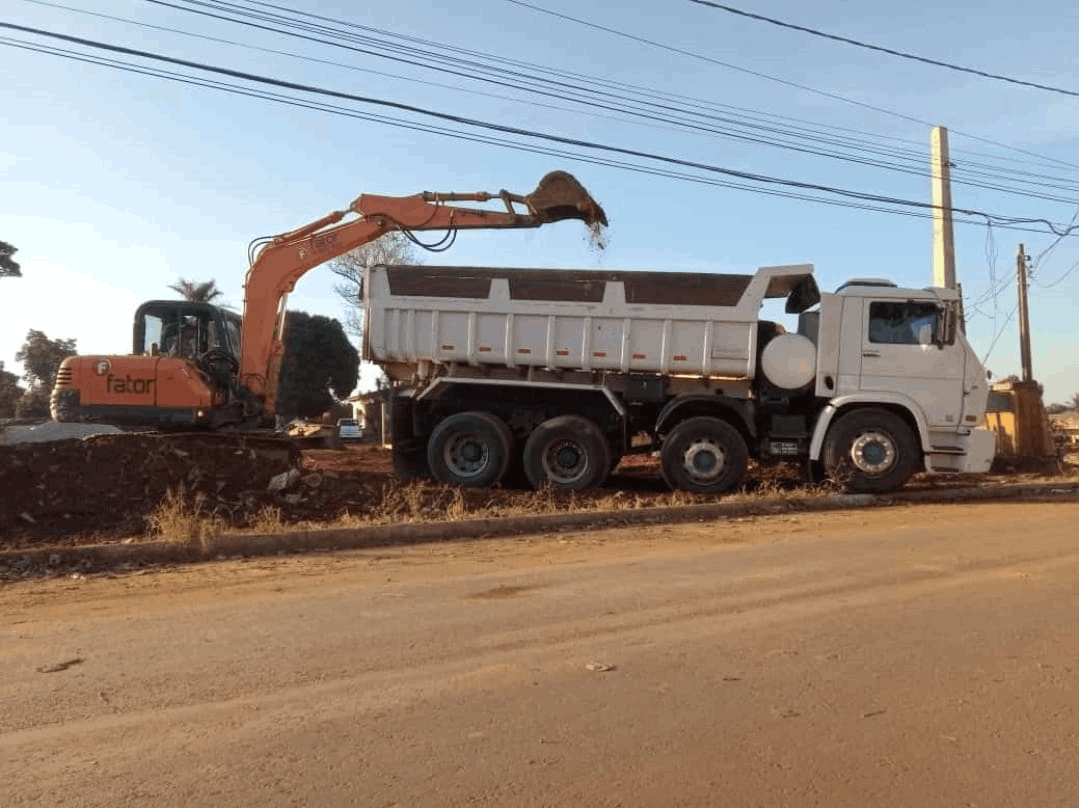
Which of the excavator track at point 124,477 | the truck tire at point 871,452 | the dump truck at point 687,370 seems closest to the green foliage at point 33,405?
the excavator track at point 124,477

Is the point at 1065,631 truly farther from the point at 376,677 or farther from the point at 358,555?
the point at 358,555

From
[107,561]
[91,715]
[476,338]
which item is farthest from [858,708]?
[476,338]

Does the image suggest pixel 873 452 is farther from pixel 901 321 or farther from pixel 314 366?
pixel 314 366

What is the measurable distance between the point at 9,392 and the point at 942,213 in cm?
3682

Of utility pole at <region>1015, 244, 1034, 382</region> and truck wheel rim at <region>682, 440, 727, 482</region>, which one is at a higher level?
utility pole at <region>1015, 244, 1034, 382</region>

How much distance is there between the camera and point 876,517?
39.2ft

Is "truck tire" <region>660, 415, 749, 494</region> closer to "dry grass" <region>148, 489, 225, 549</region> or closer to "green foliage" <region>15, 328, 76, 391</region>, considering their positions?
"dry grass" <region>148, 489, 225, 549</region>

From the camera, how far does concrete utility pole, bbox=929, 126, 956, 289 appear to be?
20406mm

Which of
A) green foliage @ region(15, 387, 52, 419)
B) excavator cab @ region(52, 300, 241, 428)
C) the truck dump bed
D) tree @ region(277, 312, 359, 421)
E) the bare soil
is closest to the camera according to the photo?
the bare soil

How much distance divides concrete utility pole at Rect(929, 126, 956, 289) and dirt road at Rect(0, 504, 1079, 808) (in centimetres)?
1359

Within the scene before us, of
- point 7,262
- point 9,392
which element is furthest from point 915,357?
point 9,392

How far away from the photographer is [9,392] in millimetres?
40719

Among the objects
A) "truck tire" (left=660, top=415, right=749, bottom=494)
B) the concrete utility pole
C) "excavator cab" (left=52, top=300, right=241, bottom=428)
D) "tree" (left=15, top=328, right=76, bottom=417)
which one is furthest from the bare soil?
"tree" (left=15, top=328, right=76, bottom=417)

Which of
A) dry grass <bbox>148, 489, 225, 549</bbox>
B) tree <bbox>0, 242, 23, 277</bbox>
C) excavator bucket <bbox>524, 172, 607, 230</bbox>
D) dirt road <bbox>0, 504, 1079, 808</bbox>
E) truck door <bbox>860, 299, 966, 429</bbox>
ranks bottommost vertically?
dirt road <bbox>0, 504, 1079, 808</bbox>
